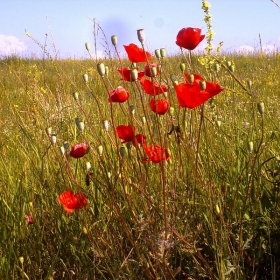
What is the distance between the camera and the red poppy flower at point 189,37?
1.27 m

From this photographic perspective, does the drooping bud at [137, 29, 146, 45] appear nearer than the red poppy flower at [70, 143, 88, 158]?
Yes

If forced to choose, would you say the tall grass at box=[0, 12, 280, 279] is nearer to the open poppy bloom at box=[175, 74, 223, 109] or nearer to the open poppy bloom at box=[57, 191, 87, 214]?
the open poppy bloom at box=[57, 191, 87, 214]

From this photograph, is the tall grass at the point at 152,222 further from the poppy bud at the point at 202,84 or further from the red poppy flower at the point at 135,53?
the poppy bud at the point at 202,84

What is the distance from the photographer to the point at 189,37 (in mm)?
1275

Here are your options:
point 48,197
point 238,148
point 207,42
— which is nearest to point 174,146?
point 238,148

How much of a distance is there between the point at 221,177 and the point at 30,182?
32.3 inches

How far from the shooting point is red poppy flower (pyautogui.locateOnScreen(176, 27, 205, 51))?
4.18 ft

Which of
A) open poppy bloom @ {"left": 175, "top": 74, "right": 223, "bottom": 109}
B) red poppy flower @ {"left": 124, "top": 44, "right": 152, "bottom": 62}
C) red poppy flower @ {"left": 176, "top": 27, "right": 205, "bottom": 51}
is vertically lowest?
open poppy bloom @ {"left": 175, "top": 74, "right": 223, "bottom": 109}

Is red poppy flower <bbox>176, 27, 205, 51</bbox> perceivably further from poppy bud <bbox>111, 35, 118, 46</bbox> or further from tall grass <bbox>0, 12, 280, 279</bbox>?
poppy bud <bbox>111, 35, 118, 46</bbox>

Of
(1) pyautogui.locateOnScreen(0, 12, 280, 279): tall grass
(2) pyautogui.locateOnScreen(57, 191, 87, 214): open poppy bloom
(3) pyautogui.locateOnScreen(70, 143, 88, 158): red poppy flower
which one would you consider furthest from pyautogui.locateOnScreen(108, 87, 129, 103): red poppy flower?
(2) pyautogui.locateOnScreen(57, 191, 87, 214): open poppy bloom

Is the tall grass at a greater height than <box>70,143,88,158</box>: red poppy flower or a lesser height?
lesser

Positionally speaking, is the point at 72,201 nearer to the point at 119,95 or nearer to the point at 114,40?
the point at 119,95

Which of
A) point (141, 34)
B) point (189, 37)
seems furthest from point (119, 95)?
point (189, 37)

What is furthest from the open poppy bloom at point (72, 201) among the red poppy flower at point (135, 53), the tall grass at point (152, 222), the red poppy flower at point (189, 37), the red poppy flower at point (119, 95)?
the red poppy flower at point (189, 37)
